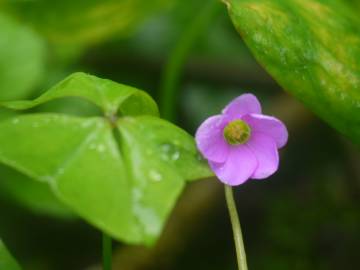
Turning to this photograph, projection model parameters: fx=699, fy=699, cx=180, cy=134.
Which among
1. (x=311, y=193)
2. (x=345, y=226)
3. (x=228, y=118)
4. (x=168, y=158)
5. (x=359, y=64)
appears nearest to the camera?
(x=168, y=158)

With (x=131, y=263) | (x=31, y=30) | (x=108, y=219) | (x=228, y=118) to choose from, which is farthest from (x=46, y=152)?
(x=31, y=30)

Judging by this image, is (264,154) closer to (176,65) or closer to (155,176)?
(155,176)

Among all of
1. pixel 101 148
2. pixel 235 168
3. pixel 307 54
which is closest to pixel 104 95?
pixel 101 148

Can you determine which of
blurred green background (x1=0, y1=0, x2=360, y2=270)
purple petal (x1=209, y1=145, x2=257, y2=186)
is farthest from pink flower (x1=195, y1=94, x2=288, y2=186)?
blurred green background (x1=0, y1=0, x2=360, y2=270)

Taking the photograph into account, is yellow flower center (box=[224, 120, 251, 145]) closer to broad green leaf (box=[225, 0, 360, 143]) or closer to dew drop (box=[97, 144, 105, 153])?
broad green leaf (box=[225, 0, 360, 143])

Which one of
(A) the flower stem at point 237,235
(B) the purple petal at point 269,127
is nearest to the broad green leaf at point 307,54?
(B) the purple petal at point 269,127

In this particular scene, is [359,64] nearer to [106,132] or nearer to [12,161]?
[106,132]
